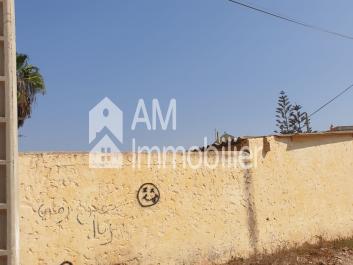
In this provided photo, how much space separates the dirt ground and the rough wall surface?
0.23m

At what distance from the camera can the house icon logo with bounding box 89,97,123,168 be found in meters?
6.71

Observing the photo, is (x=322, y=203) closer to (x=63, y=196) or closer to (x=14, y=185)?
(x=63, y=196)

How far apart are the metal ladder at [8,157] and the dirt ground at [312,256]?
5.48m

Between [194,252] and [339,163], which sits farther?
[339,163]

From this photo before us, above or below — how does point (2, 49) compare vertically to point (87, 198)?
above

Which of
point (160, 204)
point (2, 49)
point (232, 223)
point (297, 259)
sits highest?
point (2, 49)

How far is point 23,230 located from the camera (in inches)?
235

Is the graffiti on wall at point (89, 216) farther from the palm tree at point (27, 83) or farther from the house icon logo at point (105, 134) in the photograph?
the palm tree at point (27, 83)

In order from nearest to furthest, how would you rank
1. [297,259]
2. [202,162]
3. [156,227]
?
[156,227] < [202,162] < [297,259]

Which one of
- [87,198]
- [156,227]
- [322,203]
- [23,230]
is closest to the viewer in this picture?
[23,230]

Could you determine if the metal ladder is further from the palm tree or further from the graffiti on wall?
the palm tree

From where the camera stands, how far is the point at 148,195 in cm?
718

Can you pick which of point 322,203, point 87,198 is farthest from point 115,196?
point 322,203

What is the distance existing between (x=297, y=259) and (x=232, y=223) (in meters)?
1.50
